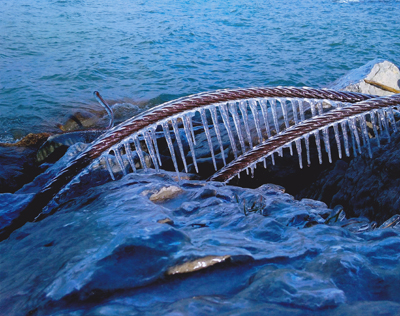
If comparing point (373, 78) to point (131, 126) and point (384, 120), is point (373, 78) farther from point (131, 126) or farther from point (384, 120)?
point (131, 126)

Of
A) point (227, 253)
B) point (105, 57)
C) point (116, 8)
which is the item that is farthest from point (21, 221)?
point (116, 8)

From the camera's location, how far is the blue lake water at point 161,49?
8.77 meters

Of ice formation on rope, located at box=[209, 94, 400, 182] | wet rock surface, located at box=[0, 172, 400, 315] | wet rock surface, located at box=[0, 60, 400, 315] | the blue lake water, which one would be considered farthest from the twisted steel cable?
the blue lake water

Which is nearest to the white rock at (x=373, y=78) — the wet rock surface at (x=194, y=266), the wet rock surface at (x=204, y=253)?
the wet rock surface at (x=204, y=253)

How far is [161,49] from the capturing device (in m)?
11.1

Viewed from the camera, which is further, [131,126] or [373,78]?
[373,78]

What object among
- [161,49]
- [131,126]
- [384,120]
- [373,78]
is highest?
[161,49]

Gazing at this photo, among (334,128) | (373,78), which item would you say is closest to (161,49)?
(373,78)

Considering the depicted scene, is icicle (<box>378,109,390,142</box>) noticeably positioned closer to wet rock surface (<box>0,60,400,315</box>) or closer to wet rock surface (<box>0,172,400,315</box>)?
wet rock surface (<box>0,60,400,315</box>)

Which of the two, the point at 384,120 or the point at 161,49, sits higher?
the point at 161,49

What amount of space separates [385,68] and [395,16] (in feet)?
30.3

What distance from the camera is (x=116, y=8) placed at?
1500 centimetres

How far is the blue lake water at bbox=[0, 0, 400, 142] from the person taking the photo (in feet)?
28.8

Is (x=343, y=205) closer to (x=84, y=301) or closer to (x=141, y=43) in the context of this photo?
(x=84, y=301)
